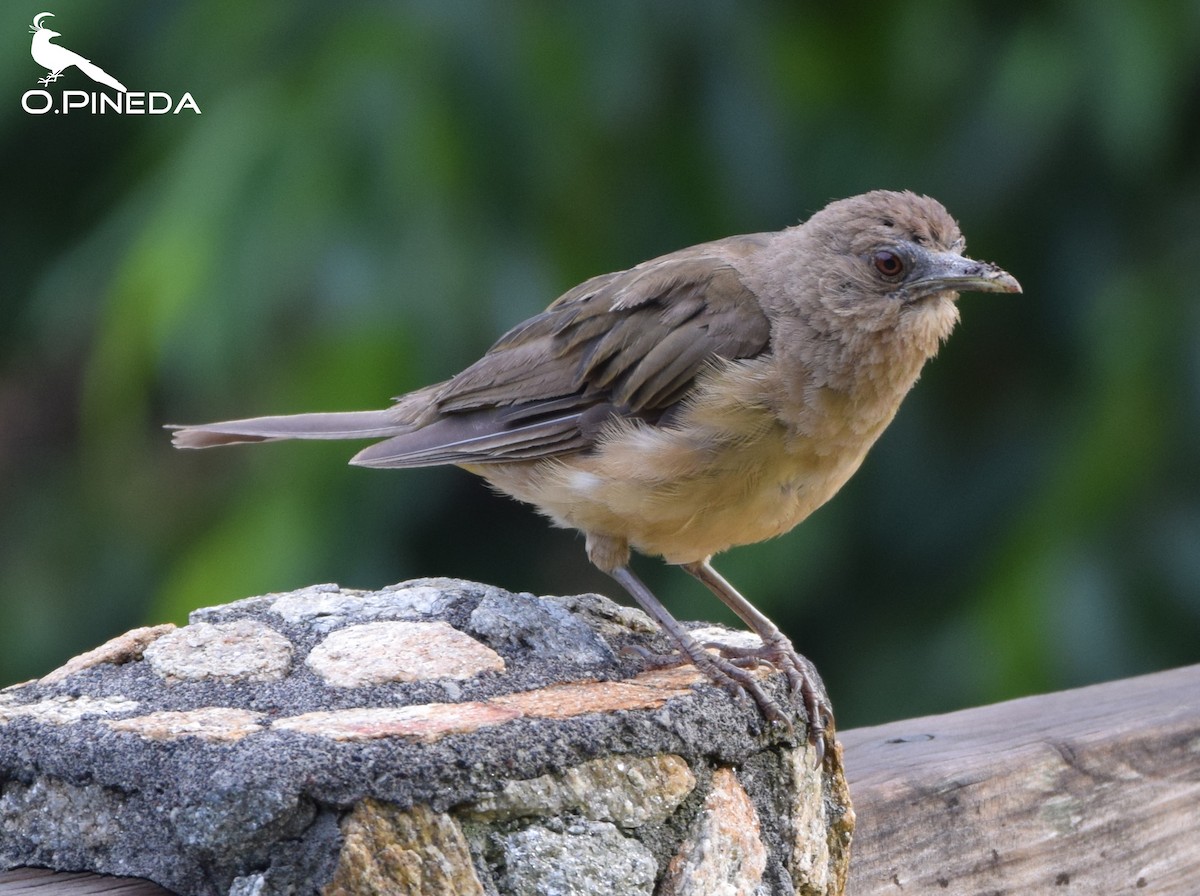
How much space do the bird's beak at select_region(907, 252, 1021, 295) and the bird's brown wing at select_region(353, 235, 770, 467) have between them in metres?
0.34

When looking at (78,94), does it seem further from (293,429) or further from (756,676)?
(756,676)

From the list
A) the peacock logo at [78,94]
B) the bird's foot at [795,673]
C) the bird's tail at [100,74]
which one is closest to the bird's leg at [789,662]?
the bird's foot at [795,673]

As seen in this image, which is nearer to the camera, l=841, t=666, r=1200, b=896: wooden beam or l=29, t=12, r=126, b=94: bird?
l=841, t=666, r=1200, b=896: wooden beam

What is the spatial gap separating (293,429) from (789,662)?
1391mm

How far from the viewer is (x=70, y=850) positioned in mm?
1823

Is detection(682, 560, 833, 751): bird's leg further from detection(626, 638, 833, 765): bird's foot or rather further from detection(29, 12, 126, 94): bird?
detection(29, 12, 126, 94): bird

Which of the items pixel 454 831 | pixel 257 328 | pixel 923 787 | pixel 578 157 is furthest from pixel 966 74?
pixel 454 831

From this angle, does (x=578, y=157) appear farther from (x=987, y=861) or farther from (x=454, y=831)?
(x=454, y=831)

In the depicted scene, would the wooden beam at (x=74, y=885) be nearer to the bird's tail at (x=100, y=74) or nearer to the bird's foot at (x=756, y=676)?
the bird's foot at (x=756, y=676)

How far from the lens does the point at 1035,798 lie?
2496 millimetres

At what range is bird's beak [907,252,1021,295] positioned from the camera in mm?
3082

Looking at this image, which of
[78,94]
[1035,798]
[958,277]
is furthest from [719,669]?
[78,94]

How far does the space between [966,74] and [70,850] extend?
14.1 ft

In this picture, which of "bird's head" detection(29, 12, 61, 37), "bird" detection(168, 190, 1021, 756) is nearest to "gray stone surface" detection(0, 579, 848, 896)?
"bird" detection(168, 190, 1021, 756)
